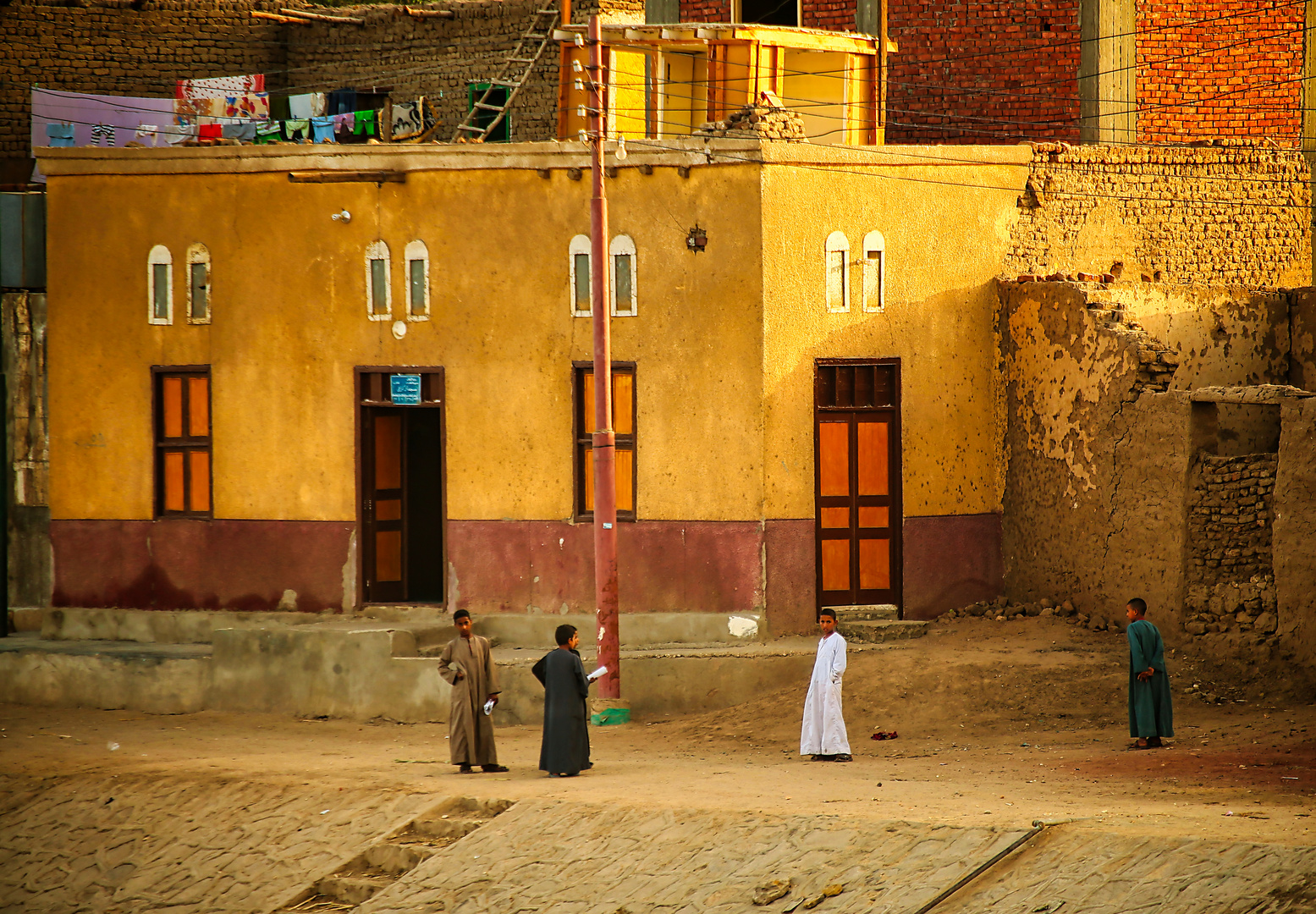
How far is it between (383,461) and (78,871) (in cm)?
606

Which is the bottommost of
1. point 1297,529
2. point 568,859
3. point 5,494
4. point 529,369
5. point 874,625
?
point 568,859

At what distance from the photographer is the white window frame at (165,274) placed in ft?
54.4

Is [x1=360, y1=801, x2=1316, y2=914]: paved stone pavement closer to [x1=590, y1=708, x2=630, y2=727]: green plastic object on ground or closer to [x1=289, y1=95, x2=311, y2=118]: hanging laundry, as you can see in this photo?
[x1=590, y1=708, x2=630, y2=727]: green plastic object on ground

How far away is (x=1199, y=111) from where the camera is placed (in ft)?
61.6

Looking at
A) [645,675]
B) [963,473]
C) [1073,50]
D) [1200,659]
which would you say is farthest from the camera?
[1073,50]

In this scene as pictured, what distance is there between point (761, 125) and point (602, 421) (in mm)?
3644

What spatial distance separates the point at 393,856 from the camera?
10.6 metres

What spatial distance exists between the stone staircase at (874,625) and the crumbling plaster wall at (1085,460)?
1.53 meters

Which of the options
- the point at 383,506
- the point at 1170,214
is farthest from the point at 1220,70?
the point at 383,506

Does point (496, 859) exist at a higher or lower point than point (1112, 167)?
lower

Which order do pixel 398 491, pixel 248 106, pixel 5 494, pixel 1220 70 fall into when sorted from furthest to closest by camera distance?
1. pixel 248 106
2. pixel 1220 70
3. pixel 5 494
4. pixel 398 491

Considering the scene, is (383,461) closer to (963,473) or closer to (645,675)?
(645,675)

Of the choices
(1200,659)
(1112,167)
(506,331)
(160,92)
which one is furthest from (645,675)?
(160,92)

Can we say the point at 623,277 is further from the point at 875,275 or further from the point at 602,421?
the point at 875,275
